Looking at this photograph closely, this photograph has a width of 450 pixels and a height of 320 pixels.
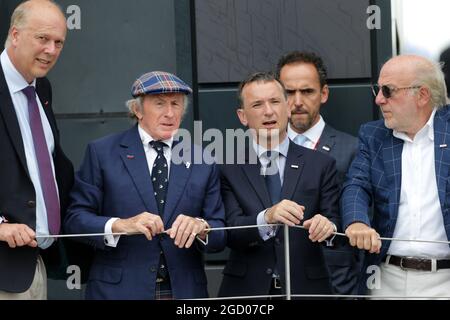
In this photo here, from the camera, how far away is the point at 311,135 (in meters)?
5.79

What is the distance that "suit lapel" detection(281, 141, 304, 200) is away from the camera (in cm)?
507

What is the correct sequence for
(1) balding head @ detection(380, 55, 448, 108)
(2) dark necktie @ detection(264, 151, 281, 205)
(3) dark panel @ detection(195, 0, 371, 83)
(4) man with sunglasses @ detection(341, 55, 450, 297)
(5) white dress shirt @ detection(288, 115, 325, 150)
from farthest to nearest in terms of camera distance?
(3) dark panel @ detection(195, 0, 371, 83)
(5) white dress shirt @ detection(288, 115, 325, 150)
(1) balding head @ detection(380, 55, 448, 108)
(2) dark necktie @ detection(264, 151, 281, 205)
(4) man with sunglasses @ detection(341, 55, 450, 297)

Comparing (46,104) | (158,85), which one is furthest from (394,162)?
(46,104)

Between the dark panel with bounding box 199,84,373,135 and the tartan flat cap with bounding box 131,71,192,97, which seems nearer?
the tartan flat cap with bounding box 131,71,192,97

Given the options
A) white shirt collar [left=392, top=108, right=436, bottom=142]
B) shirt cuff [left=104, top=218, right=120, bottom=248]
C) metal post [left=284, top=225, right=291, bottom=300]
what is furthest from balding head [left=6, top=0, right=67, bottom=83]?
white shirt collar [left=392, top=108, right=436, bottom=142]

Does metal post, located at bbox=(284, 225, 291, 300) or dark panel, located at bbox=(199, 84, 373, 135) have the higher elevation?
dark panel, located at bbox=(199, 84, 373, 135)

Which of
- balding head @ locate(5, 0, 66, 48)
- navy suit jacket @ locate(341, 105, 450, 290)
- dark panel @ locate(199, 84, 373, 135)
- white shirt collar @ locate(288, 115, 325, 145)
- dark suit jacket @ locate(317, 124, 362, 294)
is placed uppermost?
balding head @ locate(5, 0, 66, 48)

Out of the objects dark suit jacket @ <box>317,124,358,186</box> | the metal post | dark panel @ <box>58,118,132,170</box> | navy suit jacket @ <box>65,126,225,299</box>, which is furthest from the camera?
dark panel @ <box>58,118,132,170</box>

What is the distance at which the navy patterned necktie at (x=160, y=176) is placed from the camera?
4.99m

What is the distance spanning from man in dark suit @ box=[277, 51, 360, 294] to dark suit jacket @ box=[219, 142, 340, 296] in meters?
0.29

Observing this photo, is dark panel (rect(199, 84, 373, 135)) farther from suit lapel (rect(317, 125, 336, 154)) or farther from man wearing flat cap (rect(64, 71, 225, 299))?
man wearing flat cap (rect(64, 71, 225, 299))

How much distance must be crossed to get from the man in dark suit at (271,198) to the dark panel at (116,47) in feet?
5.17

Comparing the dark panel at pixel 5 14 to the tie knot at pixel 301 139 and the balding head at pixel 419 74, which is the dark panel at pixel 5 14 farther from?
the balding head at pixel 419 74
